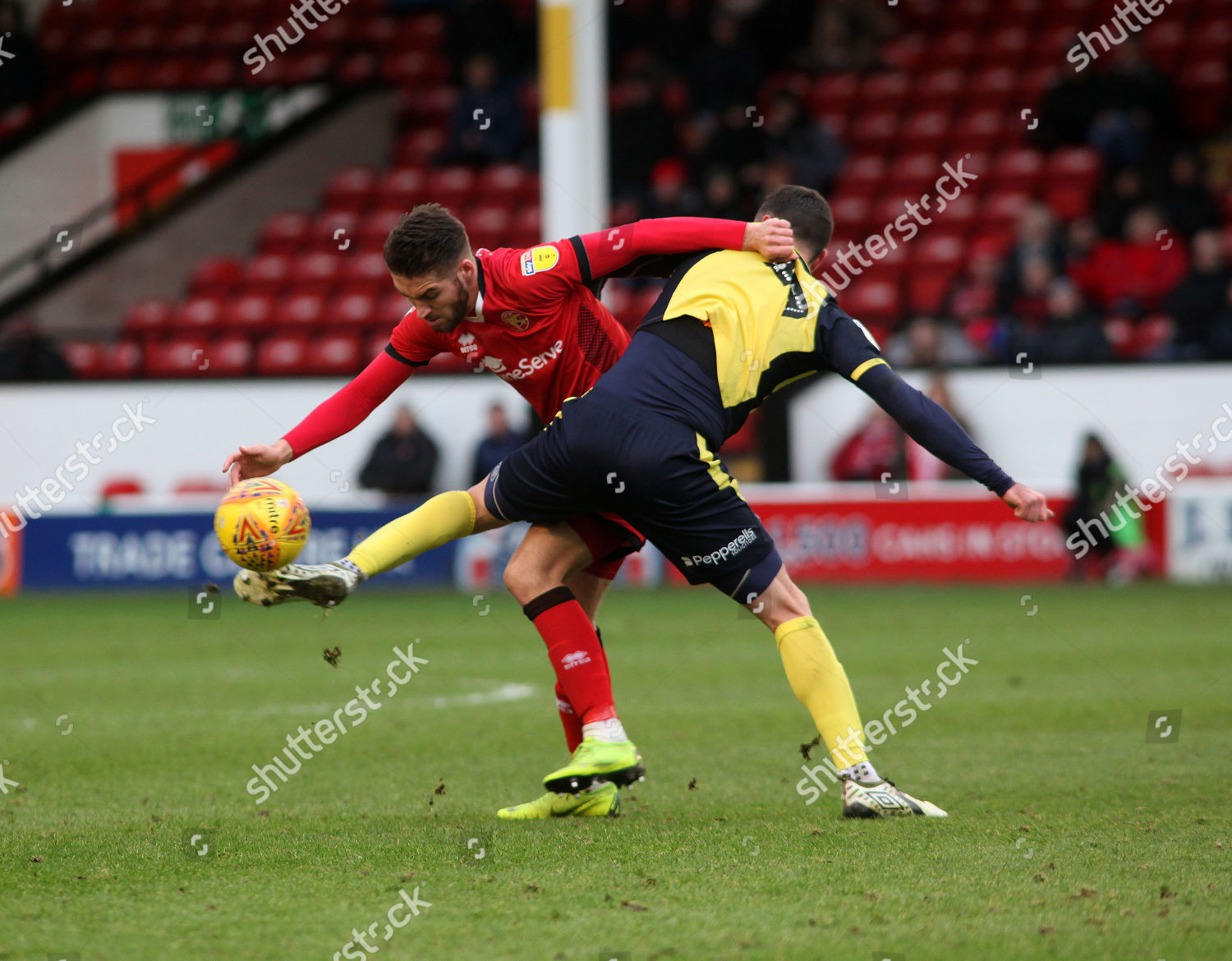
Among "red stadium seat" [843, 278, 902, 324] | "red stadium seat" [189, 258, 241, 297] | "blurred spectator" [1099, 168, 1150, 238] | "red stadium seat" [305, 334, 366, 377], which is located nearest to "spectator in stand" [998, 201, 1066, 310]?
"blurred spectator" [1099, 168, 1150, 238]

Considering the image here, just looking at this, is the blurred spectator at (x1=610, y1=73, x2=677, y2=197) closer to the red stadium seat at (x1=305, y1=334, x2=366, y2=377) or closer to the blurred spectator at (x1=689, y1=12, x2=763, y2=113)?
the blurred spectator at (x1=689, y1=12, x2=763, y2=113)

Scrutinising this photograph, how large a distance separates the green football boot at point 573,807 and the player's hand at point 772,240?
174 cm

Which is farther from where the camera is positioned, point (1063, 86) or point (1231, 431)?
point (1063, 86)

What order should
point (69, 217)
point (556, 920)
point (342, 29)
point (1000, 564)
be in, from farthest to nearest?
point (342, 29)
point (69, 217)
point (1000, 564)
point (556, 920)

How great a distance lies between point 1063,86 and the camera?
57.4ft

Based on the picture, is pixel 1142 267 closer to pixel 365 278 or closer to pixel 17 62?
pixel 365 278

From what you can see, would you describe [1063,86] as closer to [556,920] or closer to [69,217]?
[69,217]

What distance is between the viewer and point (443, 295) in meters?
4.69

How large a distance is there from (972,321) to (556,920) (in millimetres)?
13111

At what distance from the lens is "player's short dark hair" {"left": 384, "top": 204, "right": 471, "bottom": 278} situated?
15.1 feet

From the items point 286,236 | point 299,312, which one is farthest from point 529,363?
point 286,236

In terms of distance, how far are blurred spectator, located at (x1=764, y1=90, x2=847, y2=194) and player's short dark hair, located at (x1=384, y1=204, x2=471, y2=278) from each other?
12517 millimetres

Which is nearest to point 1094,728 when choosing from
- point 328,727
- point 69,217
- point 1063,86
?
point 328,727

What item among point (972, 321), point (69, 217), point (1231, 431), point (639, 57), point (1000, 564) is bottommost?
point (1000, 564)
